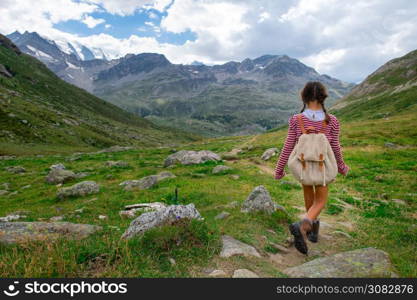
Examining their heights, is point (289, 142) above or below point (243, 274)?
above

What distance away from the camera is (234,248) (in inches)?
280

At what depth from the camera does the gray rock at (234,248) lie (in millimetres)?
6853

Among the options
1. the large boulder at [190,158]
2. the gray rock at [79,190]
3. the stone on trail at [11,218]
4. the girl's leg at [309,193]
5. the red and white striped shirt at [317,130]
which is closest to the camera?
the red and white striped shirt at [317,130]

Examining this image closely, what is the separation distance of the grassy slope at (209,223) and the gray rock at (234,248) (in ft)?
0.71

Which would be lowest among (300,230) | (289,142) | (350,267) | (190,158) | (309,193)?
(350,267)

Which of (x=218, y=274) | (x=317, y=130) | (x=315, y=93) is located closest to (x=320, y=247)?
(x=317, y=130)

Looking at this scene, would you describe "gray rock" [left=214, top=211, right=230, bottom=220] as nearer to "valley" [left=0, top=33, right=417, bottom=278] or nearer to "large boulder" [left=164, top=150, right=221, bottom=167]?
"valley" [left=0, top=33, right=417, bottom=278]

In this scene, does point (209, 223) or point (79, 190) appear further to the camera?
point (79, 190)

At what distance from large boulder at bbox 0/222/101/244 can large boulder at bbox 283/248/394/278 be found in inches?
223

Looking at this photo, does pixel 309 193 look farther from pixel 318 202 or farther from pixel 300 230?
pixel 300 230

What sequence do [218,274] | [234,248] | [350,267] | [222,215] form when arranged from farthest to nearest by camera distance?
[222,215], [234,248], [350,267], [218,274]

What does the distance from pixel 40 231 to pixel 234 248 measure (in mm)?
5354

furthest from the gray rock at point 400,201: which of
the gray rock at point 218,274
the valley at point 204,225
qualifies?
the gray rock at point 218,274

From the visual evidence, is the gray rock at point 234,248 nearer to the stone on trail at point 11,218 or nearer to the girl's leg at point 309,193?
the girl's leg at point 309,193
